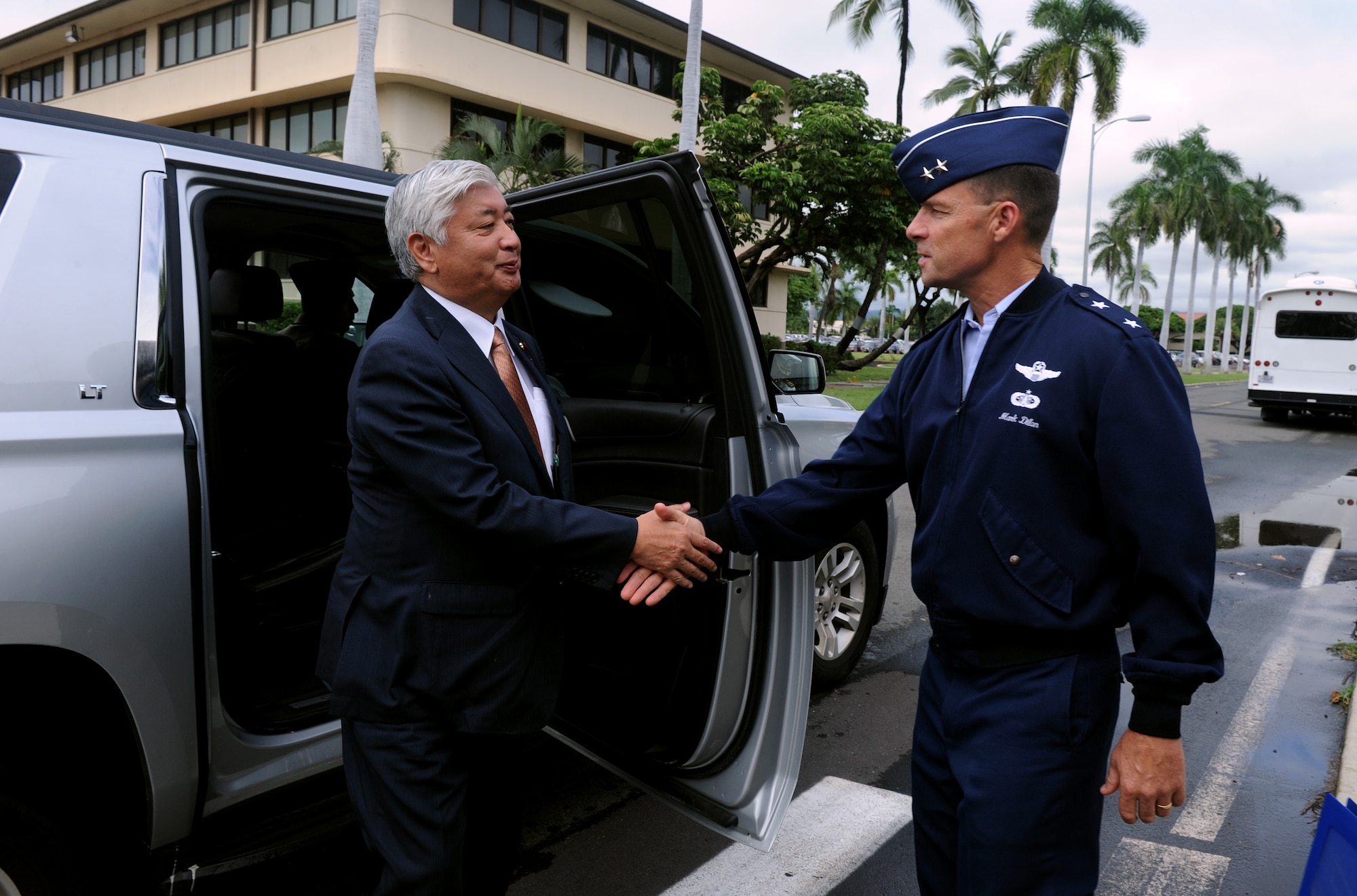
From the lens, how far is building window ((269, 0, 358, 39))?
24578 mm

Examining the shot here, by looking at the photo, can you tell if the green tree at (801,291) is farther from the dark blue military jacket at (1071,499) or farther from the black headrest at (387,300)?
the dark blue military jacket at (1071,499)

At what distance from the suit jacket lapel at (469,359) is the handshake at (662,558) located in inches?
10.8

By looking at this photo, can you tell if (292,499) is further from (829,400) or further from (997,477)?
(997,477)

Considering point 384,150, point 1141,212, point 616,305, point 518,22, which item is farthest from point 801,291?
point 616,305

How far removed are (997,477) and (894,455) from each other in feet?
1.54

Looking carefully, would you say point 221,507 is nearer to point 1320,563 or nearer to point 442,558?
point 442,558

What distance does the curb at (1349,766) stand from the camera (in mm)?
3391

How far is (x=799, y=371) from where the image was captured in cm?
402

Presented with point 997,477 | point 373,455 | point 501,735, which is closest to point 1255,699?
point 997,477

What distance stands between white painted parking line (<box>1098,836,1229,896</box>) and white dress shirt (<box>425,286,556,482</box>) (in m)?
2.12

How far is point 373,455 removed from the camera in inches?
74.6

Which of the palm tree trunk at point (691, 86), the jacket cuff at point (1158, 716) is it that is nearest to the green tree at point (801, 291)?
the palm tree trunk at point (691, 86)

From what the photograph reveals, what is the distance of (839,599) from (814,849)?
1.39m

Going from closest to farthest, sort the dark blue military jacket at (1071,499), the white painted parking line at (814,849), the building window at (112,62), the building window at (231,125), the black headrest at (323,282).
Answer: the dark blue military jacket at (1071,499)
the white painted parking line at (814,849)
the black headrest at (323,282)
the building window at (231,125)
the building window at (112,62)
